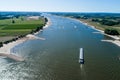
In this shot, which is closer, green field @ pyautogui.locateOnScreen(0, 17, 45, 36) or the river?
the river

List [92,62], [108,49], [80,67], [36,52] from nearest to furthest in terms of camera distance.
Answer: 1. [80,67]
2. [92,62]
3. [36,52]
4. [108,49]

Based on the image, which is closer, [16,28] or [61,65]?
[61,65]

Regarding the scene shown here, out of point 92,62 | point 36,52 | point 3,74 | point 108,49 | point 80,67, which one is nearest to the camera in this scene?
point 3,74

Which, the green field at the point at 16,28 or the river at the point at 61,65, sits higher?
the green field at the point at 16,28

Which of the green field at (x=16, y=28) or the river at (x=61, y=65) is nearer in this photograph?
the river at (x=61, y=65)

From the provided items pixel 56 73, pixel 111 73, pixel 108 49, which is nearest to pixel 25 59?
pixel 56 73

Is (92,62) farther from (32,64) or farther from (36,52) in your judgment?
(36,52)

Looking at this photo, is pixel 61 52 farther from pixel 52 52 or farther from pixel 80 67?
pixel 80 67

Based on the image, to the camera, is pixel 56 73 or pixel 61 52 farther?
pixel 61 52

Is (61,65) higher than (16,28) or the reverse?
the reverse

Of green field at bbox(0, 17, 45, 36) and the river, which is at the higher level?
green field at bbox(0, 17, 45, 36)
